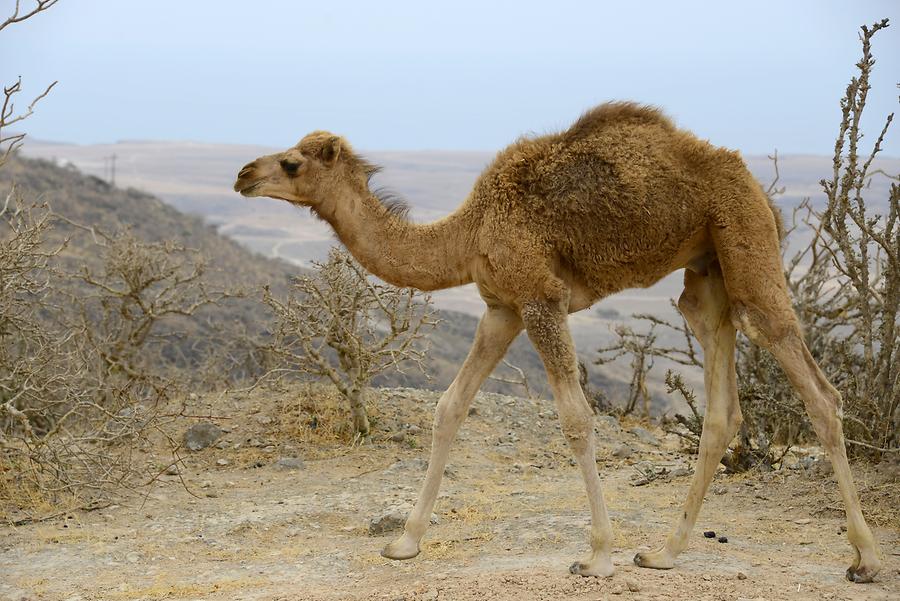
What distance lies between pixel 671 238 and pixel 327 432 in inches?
210

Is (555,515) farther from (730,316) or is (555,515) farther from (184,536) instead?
(184,536)

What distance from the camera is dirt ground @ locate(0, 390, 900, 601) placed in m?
6.63

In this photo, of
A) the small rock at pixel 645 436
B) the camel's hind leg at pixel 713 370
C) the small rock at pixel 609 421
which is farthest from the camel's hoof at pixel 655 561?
the small rock at pixel 609 421

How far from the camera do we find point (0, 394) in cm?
1040

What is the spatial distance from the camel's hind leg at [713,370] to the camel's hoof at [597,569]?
729 mm

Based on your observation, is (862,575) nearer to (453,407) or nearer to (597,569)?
(597,569)

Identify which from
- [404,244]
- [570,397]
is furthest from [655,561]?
[404,244]

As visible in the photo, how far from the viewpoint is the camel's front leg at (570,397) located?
6.62 m

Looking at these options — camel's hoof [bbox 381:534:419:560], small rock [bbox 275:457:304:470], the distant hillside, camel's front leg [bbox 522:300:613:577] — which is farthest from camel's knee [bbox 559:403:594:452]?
the distant hillside

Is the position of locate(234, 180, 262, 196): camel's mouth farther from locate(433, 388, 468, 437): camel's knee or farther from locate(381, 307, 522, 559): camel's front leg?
locate(433, 388, 468, 437): camel's knee

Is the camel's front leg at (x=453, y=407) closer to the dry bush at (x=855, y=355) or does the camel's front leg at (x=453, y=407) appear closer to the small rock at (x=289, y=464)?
the dry bush at (x=855, y=355)

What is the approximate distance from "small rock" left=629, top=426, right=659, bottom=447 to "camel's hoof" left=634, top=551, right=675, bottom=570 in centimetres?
517

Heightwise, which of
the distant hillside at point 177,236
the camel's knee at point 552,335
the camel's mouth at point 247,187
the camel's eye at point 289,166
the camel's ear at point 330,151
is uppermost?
the camel's ear at point 330,151

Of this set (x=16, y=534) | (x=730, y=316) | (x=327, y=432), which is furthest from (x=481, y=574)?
(x=327, y=432)
